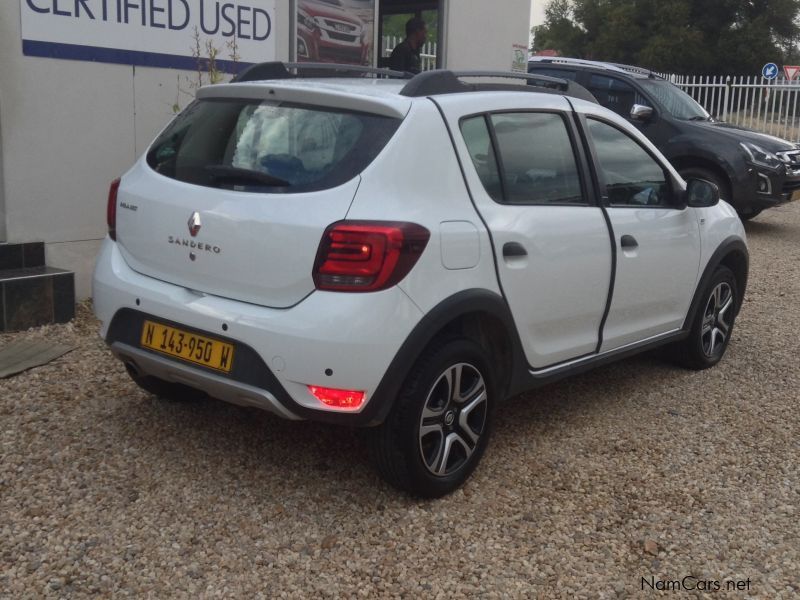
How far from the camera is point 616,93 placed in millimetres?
12406

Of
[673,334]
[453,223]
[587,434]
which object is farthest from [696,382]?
[453,223]

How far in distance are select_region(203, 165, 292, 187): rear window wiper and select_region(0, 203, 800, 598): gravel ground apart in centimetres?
127

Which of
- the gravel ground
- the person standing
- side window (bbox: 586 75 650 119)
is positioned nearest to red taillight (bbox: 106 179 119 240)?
the gravel ground

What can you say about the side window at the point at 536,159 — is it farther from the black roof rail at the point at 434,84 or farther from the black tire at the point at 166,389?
the black tire at the point at 166,389

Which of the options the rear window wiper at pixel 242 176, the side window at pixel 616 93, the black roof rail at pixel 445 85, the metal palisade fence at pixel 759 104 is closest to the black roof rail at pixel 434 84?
the black roof rail at pixel 445 85

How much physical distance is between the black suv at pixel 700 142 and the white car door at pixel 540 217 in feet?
23.8

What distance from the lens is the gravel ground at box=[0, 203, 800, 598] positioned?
3408 millimetres

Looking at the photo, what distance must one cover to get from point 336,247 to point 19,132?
372 cm

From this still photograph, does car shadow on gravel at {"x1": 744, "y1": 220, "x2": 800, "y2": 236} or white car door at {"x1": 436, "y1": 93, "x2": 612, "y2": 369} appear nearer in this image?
white car door at {"x1": 436, "y1": 93, "x2": 612, "y2": 369}

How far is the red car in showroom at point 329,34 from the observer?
324 inches

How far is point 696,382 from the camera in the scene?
5824mm

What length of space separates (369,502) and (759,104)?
21.3 metres

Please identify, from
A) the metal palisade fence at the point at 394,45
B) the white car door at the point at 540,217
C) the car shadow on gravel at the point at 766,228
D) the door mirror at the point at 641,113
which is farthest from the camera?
the car shadow on gravel at the point at 766,228

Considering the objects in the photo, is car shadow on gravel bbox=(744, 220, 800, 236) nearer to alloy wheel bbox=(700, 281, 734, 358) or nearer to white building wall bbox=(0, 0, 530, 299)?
alloy wheel bbox=(700, 281, 734, 358)
